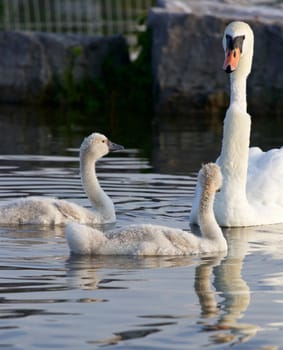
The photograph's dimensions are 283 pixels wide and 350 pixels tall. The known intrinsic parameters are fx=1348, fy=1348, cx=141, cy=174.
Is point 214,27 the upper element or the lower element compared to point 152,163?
upper

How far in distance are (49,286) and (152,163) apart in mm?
6692

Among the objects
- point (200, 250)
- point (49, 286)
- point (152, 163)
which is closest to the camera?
point (49, 286)

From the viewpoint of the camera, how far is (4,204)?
10633 mm

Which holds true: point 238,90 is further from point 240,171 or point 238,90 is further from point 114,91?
point 114,91

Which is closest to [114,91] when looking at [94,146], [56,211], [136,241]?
[94,146]

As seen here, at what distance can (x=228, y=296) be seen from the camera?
8.02 metres

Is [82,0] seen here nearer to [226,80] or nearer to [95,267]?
[226,80]

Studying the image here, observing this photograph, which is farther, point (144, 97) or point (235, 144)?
point (144, 97)

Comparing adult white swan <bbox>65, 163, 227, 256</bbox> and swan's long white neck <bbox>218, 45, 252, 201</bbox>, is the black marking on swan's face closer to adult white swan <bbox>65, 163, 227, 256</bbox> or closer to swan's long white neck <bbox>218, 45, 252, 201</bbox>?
swan's long white neck <bbox>218, 45, 252, 201</bbox>

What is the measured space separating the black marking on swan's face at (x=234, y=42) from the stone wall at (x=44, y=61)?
10868 mm

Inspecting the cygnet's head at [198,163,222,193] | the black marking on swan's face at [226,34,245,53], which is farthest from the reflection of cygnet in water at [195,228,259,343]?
the black marking on swan's face at [226,34,245,53]

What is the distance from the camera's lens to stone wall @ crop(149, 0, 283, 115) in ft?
66.4

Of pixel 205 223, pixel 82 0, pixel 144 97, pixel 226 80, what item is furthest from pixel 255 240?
pixel 82 0

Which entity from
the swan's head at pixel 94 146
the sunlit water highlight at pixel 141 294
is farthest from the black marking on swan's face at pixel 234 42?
the sunlit water highlight at pixel 141 294
